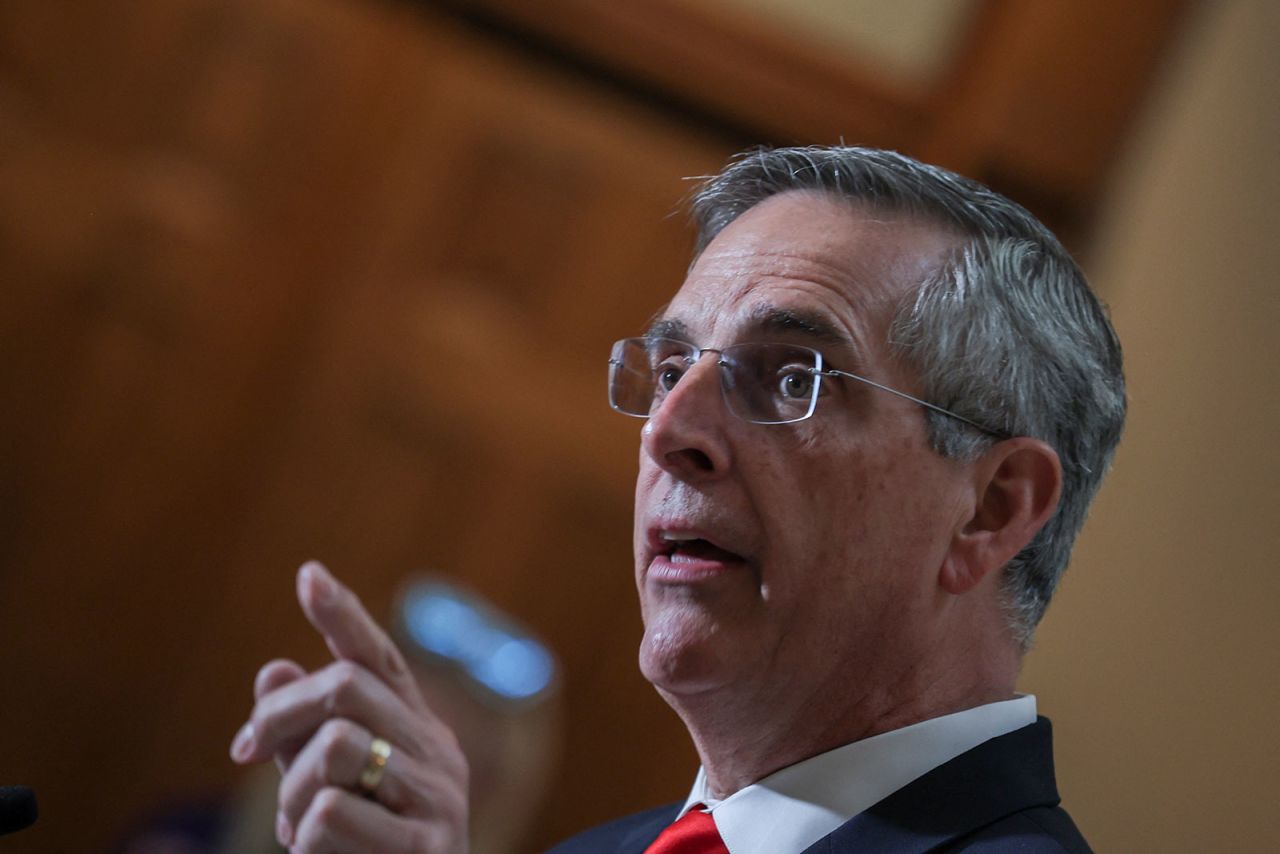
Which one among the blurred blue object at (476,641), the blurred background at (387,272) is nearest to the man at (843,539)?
the blurred blue object at (476,641)

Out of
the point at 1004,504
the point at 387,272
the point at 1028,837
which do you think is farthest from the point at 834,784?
the point at 387,272

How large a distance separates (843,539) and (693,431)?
0.18m

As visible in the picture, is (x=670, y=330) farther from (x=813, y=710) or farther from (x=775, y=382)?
(x=813, y=710)

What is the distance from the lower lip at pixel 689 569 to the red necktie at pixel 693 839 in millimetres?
228

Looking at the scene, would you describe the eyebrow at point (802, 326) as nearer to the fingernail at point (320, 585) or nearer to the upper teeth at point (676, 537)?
the upper teeth at point (676, 537)

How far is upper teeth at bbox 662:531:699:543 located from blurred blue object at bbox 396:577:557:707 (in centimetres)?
144

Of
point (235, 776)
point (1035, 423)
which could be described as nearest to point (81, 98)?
point (235, 776)

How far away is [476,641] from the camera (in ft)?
8.87

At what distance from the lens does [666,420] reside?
4.07 feet

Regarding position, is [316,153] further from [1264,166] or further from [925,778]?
[925,778]

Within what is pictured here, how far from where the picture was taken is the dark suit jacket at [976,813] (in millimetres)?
1103

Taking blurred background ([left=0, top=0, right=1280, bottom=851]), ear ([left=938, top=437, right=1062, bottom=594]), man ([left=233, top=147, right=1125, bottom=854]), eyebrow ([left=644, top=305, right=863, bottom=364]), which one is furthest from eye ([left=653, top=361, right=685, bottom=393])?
blurred background ([left=0, top=0, right=1280, bottom=851])

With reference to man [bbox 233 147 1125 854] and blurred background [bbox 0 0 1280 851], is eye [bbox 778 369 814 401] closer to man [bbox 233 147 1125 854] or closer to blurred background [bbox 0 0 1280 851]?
man [bbox 233 147 1125 854]

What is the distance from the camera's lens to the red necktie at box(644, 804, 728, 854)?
1.19 metres
